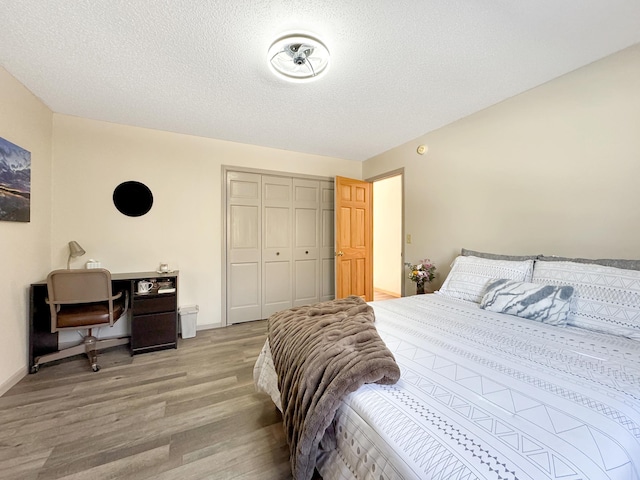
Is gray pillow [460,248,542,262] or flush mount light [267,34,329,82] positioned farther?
gray pillow [460,248,542,262]

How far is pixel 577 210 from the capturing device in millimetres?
1961

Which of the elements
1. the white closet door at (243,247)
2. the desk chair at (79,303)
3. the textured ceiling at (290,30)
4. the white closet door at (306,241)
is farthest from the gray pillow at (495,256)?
the desk chair at (79,303)

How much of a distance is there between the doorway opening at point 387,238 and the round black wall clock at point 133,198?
3939 millimetres

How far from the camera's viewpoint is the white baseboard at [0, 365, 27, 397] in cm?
193

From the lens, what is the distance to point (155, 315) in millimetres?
2672

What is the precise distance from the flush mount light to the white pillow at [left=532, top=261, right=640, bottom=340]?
87.7 inches

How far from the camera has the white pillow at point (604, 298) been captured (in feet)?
4.52

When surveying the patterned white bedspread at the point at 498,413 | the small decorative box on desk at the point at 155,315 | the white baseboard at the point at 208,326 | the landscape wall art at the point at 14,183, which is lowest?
the white baseboard at the point at 208,326

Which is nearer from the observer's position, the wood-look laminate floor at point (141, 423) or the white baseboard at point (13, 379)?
the wood-look laminate floor at point (141, 423)

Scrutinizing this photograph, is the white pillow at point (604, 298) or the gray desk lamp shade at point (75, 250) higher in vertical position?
the gray desk lamp shade at point (75, 250)

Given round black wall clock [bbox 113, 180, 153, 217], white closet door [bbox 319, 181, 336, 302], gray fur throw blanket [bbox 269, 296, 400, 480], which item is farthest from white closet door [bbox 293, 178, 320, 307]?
gray fur throw blanket [bbox 269, 296, 400, 480]

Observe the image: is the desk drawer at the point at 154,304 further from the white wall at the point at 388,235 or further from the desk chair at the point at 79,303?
the white wall at the point at 388,235

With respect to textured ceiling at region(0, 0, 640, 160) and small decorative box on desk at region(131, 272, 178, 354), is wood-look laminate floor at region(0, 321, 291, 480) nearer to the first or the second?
small decorative box on desk at region(131, 272, 178, 354)

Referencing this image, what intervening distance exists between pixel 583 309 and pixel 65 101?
4537 millimetres
